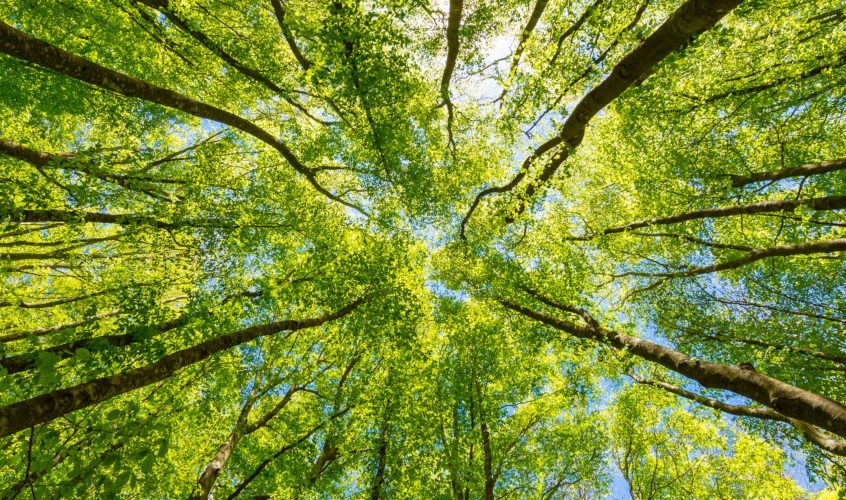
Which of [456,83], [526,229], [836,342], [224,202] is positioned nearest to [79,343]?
[224,202]

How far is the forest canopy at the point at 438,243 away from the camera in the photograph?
25.4 ft

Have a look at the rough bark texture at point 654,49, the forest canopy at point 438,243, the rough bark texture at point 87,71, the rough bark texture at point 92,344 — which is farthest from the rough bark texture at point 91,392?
the rough bark texture at point 654,49

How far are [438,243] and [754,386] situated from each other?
11644mm

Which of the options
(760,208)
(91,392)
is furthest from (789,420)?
(91,392)

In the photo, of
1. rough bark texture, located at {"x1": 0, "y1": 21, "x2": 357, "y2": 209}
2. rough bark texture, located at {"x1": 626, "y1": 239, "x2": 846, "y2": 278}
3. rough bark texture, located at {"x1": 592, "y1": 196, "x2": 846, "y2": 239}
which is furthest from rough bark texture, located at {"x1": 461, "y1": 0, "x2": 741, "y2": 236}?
rough bark texture, located at {"x1": 0, "y1": 21, "x2": 357, "y2": 209}

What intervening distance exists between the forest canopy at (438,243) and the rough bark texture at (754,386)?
0.05m

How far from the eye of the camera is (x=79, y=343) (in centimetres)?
722

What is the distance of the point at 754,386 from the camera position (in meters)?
5.85

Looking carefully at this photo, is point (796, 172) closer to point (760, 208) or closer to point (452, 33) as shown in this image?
point (760, 208)

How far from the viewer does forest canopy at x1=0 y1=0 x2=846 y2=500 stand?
305 inches

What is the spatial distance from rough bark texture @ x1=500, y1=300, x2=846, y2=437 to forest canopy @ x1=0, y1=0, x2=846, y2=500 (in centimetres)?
5

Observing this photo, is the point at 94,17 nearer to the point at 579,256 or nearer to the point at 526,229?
the point at 526,229

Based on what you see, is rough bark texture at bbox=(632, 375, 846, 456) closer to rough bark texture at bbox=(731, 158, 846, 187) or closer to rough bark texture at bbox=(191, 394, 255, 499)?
rough bark texture at bbox=(731, 158, 846, 187)

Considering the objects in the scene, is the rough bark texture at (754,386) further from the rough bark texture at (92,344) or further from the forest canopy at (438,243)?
the rough bark texture at (92,344)
